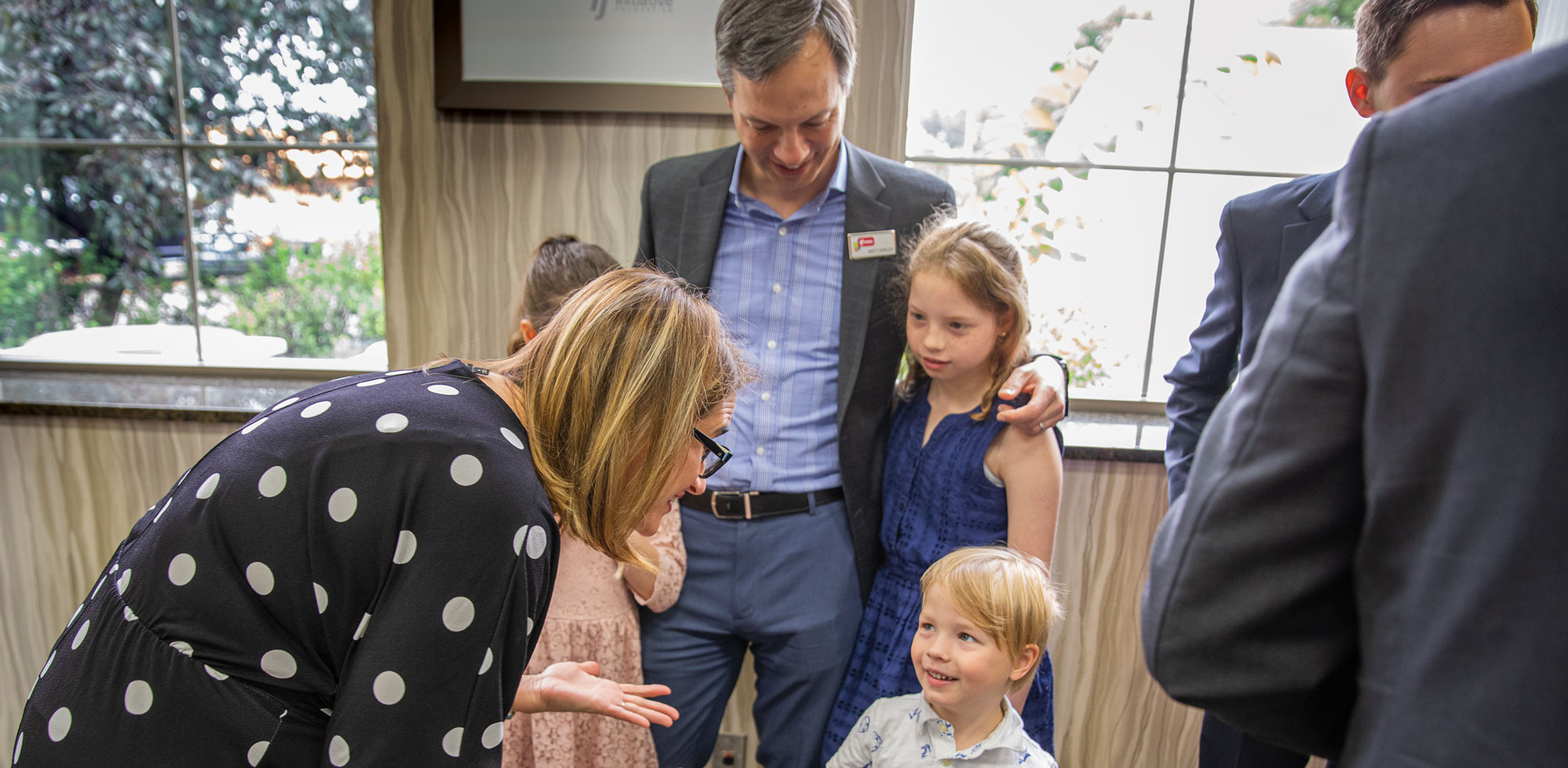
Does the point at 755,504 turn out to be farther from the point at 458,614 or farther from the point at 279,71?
the point at 279,71

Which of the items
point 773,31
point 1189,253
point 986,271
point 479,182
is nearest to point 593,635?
point 986,271

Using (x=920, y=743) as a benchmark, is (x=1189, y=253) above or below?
above

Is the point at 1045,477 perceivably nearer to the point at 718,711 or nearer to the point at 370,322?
the point at 718,711

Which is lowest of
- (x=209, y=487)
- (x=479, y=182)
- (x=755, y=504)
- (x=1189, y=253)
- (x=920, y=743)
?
(x=920, y=743)

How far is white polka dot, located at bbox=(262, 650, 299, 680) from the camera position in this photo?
894 millimetres

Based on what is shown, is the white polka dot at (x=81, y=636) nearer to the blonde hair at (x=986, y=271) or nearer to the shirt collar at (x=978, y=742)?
the shirt collar at (x=978, y=742)

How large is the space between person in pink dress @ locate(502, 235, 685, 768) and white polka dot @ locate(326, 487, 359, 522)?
2.60 feet

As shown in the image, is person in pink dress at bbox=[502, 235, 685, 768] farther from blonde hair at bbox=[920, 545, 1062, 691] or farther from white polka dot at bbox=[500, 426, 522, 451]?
white polka dot at bbox=[500, 426, 522, 451]

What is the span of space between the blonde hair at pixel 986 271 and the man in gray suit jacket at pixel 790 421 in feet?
0.23

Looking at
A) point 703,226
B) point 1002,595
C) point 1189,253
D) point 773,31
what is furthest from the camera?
point 1189,253

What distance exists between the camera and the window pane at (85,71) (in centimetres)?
254

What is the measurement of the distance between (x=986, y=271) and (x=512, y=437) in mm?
915

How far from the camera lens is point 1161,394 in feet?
8.20

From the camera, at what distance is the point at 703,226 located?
5.64ft
